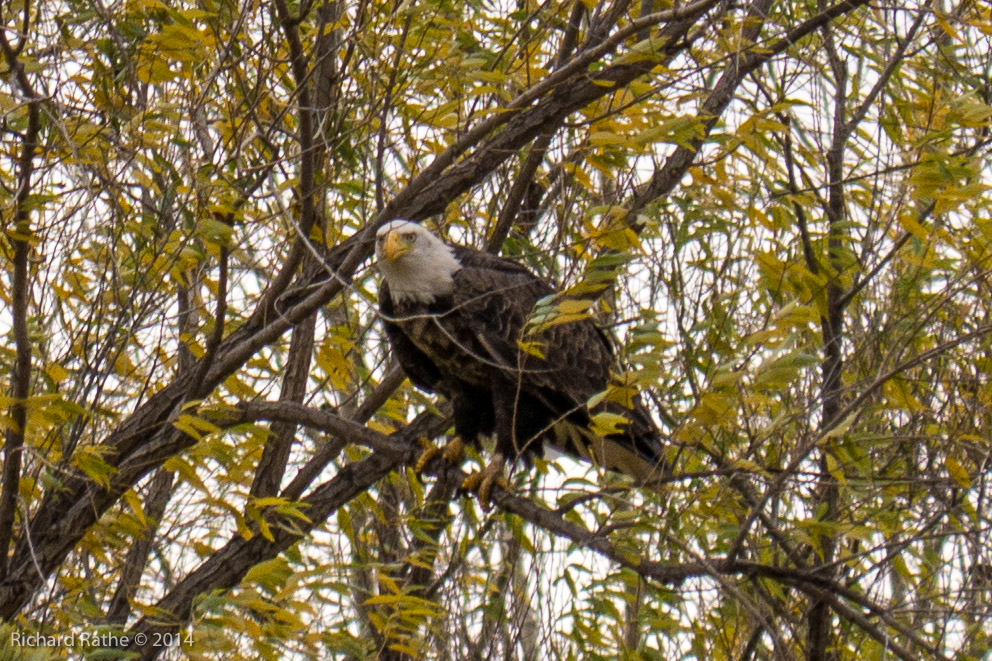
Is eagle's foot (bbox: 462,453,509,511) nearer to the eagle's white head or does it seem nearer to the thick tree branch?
the eagle's white head

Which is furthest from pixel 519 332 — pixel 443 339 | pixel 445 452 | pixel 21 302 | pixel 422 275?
pixel 21 302

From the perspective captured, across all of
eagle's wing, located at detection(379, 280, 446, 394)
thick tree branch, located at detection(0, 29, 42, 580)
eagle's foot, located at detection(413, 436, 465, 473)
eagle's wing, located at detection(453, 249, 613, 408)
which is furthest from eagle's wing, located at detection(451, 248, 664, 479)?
thick tree branch, located at detection(0, 29, 42, 580)

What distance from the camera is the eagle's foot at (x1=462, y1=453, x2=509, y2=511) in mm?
4859

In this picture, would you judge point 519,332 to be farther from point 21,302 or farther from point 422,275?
point 21,302

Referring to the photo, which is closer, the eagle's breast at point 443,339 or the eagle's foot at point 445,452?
the eagle's breast at point 443,339

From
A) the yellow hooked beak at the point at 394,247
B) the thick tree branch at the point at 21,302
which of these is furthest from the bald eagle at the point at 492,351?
the thick tree branch at the point at 21,302

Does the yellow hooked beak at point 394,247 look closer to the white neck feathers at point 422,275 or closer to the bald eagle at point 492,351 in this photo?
the bald eagle at point 492,351

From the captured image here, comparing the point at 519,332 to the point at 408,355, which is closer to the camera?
the point at 519,332

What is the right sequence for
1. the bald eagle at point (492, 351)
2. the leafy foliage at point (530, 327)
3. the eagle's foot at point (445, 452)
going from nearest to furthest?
the leafy foliage at point (530, 327) < the bald eagle at point (492, 351) < the eagle's foot at point (445, 452)

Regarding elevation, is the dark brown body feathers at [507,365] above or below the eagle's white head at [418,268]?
below

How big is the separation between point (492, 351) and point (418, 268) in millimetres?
474

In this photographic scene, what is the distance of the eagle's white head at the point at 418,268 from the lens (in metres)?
4.94

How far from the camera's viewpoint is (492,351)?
485 cm

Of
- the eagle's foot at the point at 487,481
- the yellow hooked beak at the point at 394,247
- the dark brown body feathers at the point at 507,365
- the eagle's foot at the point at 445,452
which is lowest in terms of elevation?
the eagle's foot at the point at 487,481
